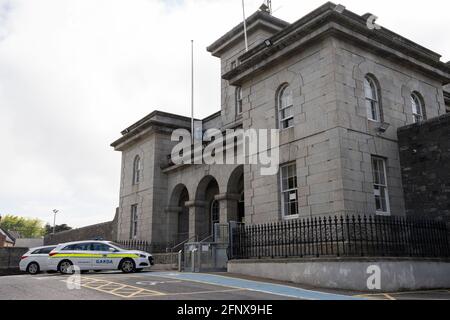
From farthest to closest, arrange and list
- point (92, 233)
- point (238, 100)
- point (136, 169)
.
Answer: point (92, 233)
point (136, 169)
point (238, 100)

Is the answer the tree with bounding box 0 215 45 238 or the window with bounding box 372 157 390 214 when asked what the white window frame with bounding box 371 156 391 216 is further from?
the tree with bounding box 0 215 45 238

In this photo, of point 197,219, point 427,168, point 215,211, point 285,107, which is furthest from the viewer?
point 215,211

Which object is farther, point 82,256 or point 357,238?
point 82,256

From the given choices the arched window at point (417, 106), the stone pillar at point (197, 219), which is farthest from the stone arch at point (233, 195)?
the arched window at point (417, 106)

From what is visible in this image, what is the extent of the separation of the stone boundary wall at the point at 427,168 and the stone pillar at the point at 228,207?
26.8ft

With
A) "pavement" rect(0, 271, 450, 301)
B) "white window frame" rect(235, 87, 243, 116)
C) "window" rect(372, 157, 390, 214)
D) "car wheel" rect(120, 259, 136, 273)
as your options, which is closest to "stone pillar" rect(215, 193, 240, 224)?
"car wheel" rect(120, 259, 136, 273)

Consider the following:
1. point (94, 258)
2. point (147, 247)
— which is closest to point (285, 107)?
point (94, 258)

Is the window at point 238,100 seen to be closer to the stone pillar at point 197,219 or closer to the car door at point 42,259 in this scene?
the stone pillar at point 197,219

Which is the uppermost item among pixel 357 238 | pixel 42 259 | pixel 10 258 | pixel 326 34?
pixel 326 34

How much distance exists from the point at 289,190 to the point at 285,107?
3.40 metres

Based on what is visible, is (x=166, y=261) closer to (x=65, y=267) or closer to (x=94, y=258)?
(x=94, y=258)

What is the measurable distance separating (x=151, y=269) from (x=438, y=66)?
1608cm

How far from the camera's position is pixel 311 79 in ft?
53.0

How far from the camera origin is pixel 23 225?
122125mm
